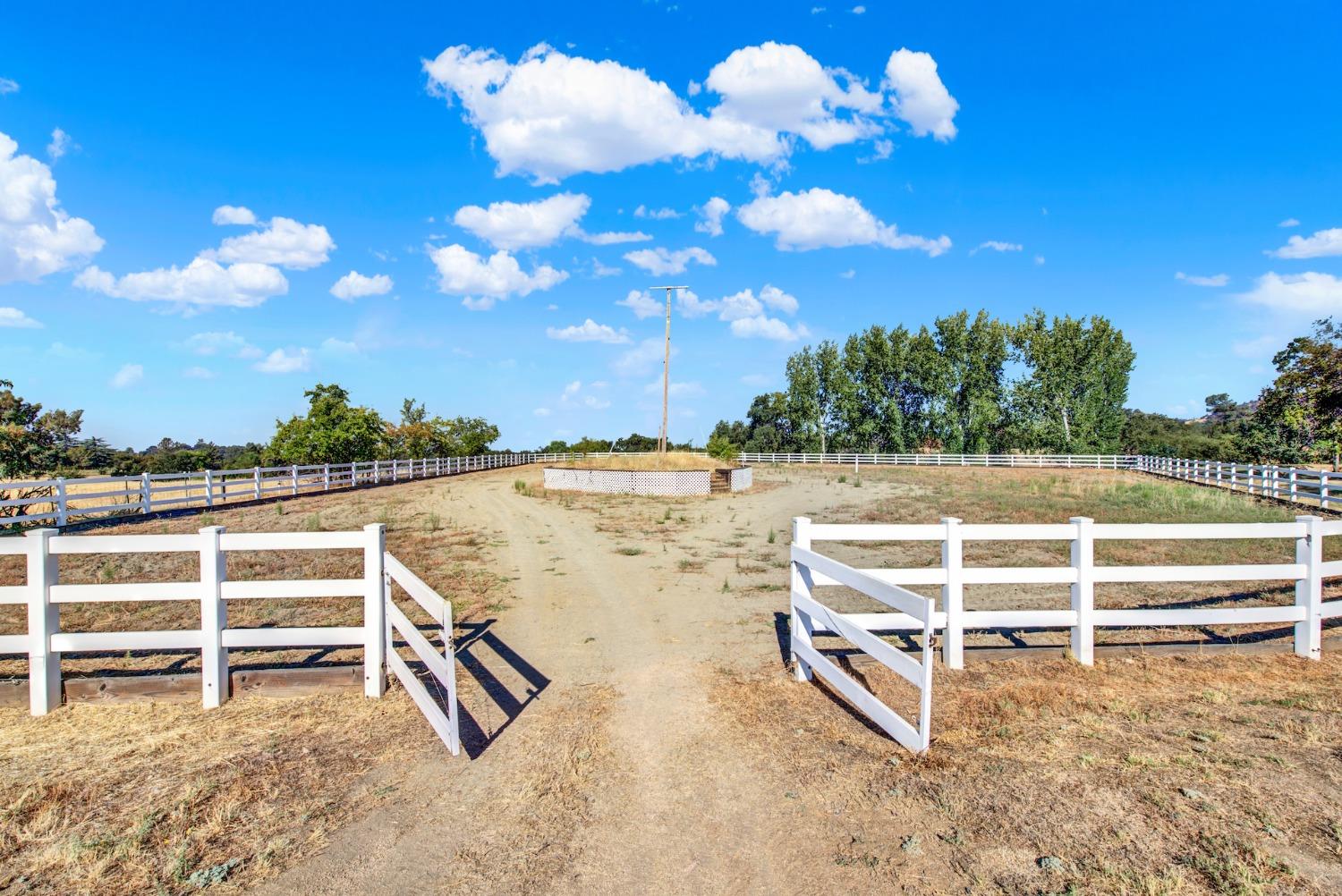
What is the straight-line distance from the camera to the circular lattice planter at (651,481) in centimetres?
3369

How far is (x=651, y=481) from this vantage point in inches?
1336

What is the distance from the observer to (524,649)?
792 cm

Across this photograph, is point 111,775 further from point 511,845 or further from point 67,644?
point 511,845

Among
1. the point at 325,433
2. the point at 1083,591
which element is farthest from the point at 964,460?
the point at 1083,591

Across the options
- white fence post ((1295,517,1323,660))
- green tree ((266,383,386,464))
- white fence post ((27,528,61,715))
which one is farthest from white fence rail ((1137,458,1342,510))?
green tree ((266,383,386,464))

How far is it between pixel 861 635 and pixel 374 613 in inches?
159

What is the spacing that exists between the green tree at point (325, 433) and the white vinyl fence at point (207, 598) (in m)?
53.0

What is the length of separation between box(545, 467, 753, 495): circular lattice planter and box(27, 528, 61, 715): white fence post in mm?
27767

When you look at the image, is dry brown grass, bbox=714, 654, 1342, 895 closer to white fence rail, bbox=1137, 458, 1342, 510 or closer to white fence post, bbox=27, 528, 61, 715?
white fence post, bbox=27, 528, 61, 715

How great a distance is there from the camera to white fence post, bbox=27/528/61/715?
5.95m

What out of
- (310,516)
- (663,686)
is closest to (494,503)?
(310,516)

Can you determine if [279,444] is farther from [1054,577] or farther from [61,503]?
[1054,577]

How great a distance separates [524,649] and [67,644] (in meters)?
3.92

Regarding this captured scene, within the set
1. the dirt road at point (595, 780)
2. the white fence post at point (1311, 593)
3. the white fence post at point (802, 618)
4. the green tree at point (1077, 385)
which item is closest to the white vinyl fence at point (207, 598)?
the dirt road at point (595, 780)
